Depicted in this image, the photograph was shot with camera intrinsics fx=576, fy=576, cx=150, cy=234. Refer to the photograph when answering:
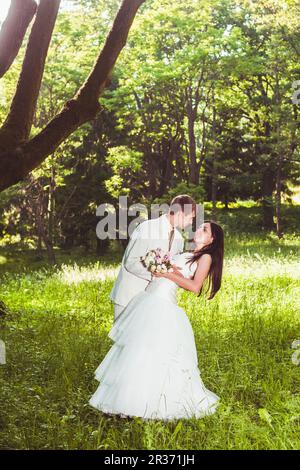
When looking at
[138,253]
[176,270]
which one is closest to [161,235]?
[138,253]

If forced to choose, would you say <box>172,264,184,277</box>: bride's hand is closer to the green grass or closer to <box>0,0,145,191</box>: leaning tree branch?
the green grass

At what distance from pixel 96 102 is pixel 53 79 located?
1669cm

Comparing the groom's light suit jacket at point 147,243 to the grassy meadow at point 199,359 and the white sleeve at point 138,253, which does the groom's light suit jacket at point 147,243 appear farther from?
the grassy meadow at point 199,359

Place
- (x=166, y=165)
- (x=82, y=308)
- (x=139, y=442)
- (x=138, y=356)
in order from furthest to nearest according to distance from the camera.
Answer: (x=166, y=165)
(x=82, y=308)
(x=138, y=356)
(x=139, y=442)

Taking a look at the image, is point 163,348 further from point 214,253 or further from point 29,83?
point 29,83

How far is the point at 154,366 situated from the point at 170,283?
0.84m

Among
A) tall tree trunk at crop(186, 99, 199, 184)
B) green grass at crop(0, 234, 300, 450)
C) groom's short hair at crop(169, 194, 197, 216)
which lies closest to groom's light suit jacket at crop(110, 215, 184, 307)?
groom's short hair at crop(169, 194, 197, 216)

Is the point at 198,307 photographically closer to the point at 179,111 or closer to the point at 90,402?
the point at 90,402

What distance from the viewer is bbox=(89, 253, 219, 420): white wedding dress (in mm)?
5438

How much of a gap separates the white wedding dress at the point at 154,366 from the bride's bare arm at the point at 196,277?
0.37 feet

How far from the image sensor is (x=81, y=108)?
696 cm

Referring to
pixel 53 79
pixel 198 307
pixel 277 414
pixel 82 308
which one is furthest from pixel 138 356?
pixel 53 79

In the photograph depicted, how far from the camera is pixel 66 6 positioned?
3017cm

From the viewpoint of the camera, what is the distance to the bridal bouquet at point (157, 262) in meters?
5.67
